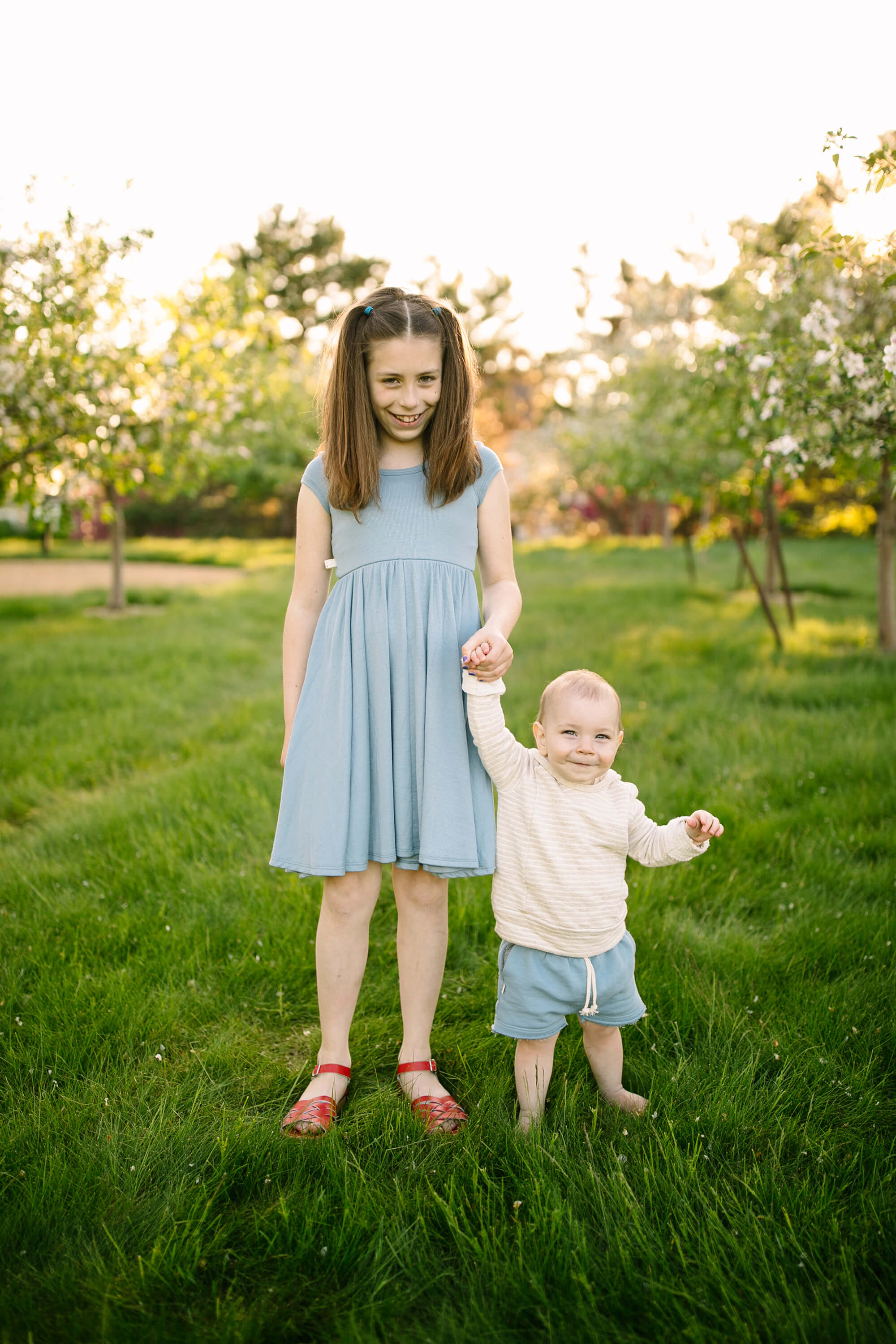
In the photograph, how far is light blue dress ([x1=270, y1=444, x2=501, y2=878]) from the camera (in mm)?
1994

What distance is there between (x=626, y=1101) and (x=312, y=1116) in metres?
0.70

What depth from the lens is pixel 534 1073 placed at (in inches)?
78.4

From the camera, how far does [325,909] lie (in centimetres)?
213

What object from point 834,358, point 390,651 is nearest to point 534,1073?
point 390,651

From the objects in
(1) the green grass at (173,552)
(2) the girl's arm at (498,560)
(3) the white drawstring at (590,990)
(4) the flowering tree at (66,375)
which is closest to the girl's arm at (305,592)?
(2) the girl's arm at (498,560)

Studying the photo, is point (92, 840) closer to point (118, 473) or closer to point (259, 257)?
point (118, 473)

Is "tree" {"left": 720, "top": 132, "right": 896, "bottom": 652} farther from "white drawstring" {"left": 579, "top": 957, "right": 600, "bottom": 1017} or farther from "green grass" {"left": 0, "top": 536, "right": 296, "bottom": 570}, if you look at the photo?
"green grass" {"left": 0, "top": 536, "right": 296, "bottom": 570}

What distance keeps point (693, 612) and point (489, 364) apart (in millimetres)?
24046

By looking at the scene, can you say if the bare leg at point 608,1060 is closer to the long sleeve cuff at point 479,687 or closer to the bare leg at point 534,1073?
the bare leg at point 534,1073

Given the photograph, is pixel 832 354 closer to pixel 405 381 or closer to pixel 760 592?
pixel 405 381

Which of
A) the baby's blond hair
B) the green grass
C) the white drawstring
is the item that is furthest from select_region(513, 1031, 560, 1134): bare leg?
the green grass

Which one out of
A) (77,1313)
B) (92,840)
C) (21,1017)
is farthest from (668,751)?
(77,1313)

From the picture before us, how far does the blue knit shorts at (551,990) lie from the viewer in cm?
192

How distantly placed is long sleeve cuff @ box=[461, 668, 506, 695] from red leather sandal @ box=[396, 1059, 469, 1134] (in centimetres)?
94
